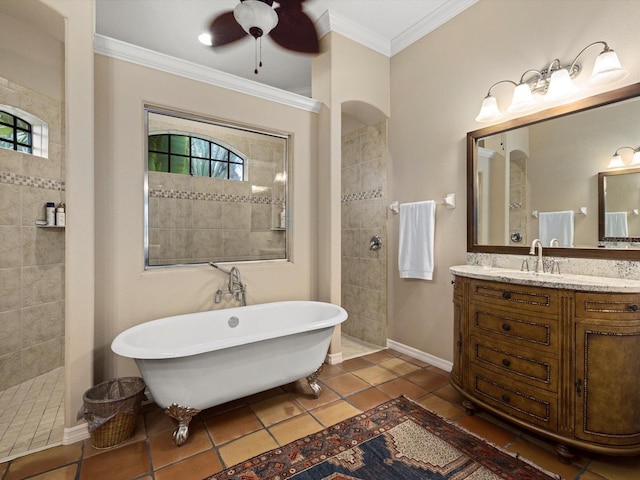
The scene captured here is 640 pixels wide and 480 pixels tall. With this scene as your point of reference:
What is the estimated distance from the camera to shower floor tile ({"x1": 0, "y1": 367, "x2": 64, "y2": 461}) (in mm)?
1719

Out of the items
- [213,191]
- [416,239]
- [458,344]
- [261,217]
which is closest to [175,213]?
[213,191]

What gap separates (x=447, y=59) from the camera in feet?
8.66

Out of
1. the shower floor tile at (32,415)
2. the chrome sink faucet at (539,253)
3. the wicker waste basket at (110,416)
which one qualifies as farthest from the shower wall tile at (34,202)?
the chrome sink faucet at (539,253)

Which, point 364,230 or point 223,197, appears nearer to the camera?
point 223,197

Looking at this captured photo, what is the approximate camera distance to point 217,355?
1.71 metres

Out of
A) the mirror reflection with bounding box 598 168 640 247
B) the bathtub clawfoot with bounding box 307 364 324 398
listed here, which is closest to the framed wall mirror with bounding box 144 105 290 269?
the bathtub clawfoot with bounding box 307 364 324 398

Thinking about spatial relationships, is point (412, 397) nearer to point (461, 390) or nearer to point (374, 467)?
point (461, 390)

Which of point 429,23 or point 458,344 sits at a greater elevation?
point 429,23

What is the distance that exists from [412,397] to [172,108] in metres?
2.76

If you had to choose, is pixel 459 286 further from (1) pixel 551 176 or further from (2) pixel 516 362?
(1) pixel 551 176

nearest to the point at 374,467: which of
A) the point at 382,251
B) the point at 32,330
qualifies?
the point at 382,251

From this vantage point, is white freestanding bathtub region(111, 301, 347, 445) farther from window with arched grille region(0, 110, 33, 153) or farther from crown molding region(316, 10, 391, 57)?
crown molding region(316, 10, 391, 57)

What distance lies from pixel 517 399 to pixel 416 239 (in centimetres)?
145

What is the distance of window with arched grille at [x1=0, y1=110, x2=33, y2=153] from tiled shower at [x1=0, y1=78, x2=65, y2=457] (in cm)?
9
